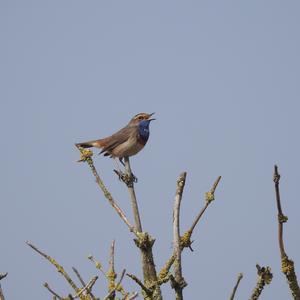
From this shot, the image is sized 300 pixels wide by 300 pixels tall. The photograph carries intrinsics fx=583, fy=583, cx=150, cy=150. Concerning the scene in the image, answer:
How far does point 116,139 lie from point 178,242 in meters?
9.92


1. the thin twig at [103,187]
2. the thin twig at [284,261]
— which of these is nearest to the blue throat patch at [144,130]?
the thin twig at [103,187]

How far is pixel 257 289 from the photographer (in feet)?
10.7

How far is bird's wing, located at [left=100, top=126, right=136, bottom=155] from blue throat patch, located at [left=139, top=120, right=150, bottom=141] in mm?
179

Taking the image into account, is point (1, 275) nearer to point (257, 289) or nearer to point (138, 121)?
point (257, 289)

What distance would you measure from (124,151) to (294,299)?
33.3ft

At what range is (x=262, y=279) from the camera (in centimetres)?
332

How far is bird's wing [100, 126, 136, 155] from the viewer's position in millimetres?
13273

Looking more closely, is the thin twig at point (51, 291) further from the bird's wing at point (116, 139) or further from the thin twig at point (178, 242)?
the bird's wing at point (116, 139)

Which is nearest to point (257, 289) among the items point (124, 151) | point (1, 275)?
point (1, 275)

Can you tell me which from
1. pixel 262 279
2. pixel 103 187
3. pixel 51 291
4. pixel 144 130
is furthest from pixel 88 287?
pixel 144 130

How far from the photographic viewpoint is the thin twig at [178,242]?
3309mm

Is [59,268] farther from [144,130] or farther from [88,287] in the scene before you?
[144,130]

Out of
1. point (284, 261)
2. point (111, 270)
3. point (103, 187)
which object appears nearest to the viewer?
point (284, 261)

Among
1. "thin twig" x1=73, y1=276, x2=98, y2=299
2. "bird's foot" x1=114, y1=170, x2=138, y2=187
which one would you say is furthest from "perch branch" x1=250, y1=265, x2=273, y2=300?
"bird's foot" x1=114, y1=170, x2=138, y2=187
